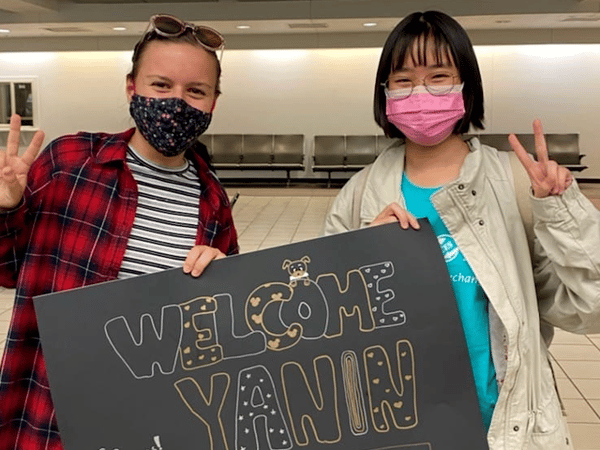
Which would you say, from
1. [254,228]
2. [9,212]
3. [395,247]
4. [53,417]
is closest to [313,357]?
[395,247]

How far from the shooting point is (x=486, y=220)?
1.51 meters

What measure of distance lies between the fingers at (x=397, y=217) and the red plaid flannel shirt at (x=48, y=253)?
62 cm

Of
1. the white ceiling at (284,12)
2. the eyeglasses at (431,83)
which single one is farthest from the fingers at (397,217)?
the white ceiling at (284,12)

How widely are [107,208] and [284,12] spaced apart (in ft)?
35.9

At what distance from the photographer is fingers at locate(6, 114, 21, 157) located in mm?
1447

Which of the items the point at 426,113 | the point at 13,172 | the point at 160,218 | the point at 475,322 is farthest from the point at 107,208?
the point at 475,322

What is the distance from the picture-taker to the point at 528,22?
40.5 feet

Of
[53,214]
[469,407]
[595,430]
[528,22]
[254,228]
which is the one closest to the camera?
[469,407]

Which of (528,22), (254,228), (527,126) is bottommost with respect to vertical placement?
(254,228)

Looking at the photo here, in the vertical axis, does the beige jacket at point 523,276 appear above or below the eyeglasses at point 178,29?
below

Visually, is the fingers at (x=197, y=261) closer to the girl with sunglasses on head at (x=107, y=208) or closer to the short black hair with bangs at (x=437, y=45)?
the girl with sunglasses on head at (x=107, y=208)

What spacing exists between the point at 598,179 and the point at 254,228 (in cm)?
862

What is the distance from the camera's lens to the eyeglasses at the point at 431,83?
160 cm

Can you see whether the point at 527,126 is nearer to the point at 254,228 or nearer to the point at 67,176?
the point at 254,228
